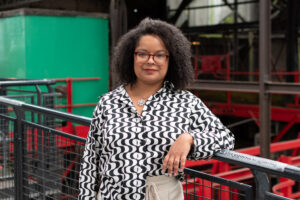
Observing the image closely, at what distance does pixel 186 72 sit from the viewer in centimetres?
228

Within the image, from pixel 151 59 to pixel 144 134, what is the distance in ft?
1.19

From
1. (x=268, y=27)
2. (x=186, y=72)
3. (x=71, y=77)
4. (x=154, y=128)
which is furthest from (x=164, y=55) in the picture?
(x=71, y=77)

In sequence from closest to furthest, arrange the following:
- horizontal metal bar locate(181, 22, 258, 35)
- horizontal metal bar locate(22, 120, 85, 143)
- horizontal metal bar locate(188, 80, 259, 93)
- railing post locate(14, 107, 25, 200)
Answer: horizontal metal bar locate(22, 120, 85, 143)
railing post locate(14, 107, 25, 200)
horizontal metal bar locate(188, 80, 259, 93)
horizontal metal bar locate(181, 22, 258, 35)

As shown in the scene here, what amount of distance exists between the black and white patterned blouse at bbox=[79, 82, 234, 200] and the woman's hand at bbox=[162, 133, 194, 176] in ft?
0.16

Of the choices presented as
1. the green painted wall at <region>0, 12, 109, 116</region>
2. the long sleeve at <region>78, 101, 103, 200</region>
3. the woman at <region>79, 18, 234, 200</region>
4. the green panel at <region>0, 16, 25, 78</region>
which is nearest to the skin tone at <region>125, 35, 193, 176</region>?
the woman at <region>79, 18, 234, 200</region>

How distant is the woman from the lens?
2080 mm

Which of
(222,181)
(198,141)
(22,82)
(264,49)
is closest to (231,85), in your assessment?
(264,49)

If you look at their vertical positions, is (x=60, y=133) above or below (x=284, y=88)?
below

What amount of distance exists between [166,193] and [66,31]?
9328 mm

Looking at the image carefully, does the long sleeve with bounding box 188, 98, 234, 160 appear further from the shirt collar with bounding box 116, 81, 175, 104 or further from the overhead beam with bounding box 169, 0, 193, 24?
the overhead beam with bounding box 169, 0, 193, 24

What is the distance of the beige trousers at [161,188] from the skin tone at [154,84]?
7cm

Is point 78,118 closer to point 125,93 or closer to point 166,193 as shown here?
point 125,93

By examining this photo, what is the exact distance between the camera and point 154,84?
225 cm

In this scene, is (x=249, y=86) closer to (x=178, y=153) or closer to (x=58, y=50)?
(x=58, y=50)
